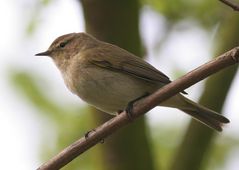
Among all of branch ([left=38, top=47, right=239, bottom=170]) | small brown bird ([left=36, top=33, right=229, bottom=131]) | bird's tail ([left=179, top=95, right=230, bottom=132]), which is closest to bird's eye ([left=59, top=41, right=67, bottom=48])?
small brown bird ([left=36, top=33, right=229, bottom=131])

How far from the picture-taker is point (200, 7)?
6957 millimetres

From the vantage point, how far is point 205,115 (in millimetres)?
5172

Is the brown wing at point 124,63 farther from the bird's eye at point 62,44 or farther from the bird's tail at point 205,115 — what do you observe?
the bird's eye at point 62,44

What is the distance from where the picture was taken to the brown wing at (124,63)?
4.99 meters

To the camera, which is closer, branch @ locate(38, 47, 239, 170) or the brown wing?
branch @ locate(38, 47, 239, 170)

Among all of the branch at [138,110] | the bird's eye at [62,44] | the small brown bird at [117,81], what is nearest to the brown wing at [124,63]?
the small brown bird at [117,81]

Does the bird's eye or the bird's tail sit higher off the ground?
the bird's eye

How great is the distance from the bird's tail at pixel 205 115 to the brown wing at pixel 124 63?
1.30ft

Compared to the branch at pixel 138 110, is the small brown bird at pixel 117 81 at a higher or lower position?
lower

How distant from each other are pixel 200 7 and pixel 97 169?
249 cm

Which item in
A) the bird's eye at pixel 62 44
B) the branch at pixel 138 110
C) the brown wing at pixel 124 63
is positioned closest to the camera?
the branch at pixel 138 110

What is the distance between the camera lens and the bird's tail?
5051mm

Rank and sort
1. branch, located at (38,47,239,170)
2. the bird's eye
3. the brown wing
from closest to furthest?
branch, located at (38,47,239,170), the brown wing, the bird's eye

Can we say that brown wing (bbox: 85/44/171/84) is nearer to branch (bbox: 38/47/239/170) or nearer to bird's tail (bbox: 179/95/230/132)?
bird's tail (bbox: 179/95/230/132)
